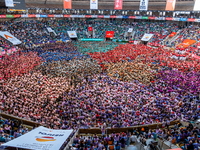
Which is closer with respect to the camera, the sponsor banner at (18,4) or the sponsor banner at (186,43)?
the sponsor banner at (18,4)

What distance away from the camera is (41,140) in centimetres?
734

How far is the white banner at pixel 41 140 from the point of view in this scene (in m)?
6.79

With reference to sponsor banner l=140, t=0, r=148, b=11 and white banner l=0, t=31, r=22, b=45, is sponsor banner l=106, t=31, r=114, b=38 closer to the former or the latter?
sponsor banner l=140, t=0, r=148, b=11

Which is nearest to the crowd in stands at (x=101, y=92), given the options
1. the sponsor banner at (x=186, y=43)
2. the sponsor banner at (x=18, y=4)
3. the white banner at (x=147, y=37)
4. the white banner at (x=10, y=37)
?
the sponsor banner at (x=186, y=43)

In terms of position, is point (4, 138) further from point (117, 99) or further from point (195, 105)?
point (195, 105)

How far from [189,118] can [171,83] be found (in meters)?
6.63

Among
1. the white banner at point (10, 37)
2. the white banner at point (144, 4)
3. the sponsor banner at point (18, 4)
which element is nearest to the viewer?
the sponsor banner at point (18, 4)

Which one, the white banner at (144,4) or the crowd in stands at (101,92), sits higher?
the white banner at (144,4)

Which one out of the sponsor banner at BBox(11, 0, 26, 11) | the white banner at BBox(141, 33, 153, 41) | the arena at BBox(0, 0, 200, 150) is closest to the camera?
the arena at BBox(0, 0, 200, 150)

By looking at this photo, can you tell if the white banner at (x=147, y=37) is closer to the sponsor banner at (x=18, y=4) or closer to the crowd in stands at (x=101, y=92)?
the crowd in stands at (x=101, y=92)

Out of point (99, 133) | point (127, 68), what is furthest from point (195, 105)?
point (127, 68)

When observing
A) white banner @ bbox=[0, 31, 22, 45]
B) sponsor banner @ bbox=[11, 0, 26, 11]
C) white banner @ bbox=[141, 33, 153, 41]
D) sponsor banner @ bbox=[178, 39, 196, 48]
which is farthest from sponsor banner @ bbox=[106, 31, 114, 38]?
white banner @ bbox=[0, 31, 22, 45]

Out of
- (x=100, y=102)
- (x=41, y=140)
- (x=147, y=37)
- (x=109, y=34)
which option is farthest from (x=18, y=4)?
(x=41, y=140)

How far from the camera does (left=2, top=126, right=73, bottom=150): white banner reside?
6793 millimetres
